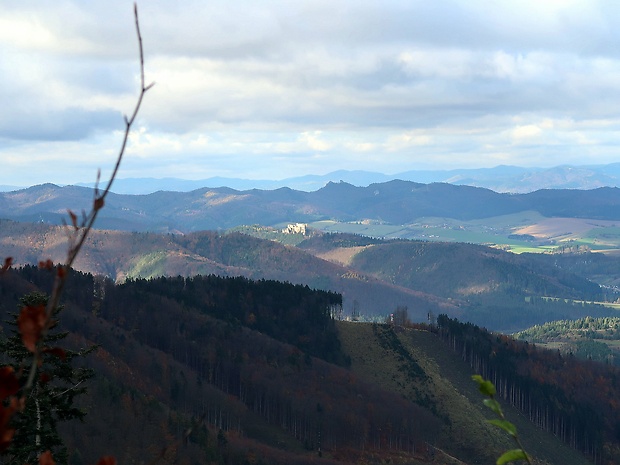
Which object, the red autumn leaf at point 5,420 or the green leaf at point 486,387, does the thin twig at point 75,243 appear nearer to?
the red autumn leaf at point 5,420

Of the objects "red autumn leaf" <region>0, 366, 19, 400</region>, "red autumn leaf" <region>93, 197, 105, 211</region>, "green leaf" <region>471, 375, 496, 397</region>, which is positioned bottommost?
"green leaf" <region>471, 375, 496, 397</region>

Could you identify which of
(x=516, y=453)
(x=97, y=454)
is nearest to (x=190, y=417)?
(x=97, y=454)

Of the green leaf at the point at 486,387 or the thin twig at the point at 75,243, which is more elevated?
the thin twig at the point at 75,243

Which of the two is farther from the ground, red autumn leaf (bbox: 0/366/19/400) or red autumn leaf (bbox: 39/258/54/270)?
red autumn leaf (bbox: 39/258/54/270)

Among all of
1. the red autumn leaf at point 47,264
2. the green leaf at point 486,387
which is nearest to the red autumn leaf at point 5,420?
the red autumn leaf at point 47,264

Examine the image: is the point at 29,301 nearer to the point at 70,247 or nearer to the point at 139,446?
the point at 70,247

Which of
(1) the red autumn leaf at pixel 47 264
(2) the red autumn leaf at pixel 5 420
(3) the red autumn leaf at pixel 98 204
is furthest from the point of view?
(1) the red autumn leaf at pixel 47 264

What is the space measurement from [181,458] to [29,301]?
438 feet

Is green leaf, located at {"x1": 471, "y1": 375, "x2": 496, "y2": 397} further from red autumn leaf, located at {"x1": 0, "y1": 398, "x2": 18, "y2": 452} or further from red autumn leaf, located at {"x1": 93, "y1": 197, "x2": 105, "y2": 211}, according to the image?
red autumn leaf, located at {"x1": 0, "y1": 398, "x2": 18, "y2": 452}

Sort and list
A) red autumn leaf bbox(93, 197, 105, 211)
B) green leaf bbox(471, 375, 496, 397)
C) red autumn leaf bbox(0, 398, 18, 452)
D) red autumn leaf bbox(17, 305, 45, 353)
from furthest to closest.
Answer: green leaf bbox(471, 375, 496, 397), red autumn leaf bbox(93, 197, 105, 211), red autumn leaf bbox(17, 305, 45, 353), red autumn leaf bbox(0, 398, 18, 452)

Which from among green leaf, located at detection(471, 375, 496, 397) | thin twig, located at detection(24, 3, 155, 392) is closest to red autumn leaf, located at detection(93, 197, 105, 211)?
thin twig, located at detection(24, 3, 155, 392)

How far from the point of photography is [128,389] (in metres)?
188

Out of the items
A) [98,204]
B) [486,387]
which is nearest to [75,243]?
[98,204]

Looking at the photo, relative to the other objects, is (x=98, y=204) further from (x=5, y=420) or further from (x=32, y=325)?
(x=5, y=420)
